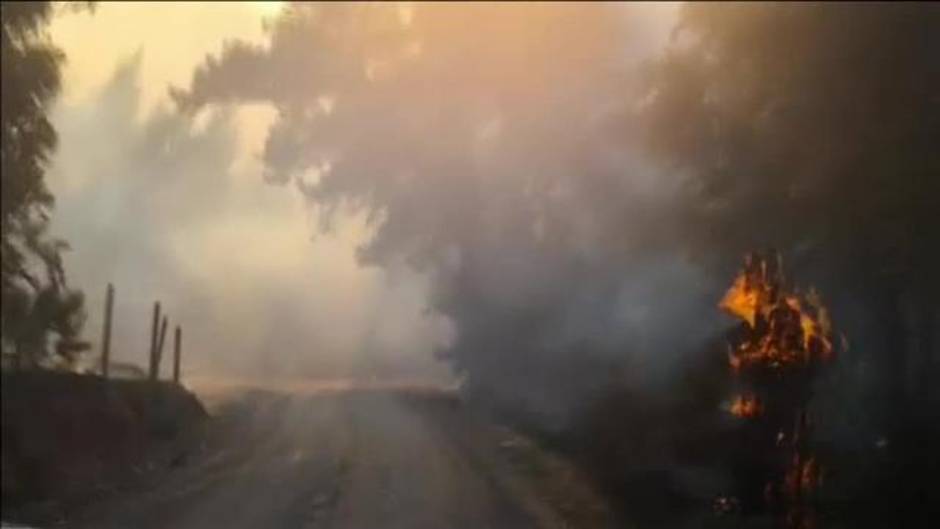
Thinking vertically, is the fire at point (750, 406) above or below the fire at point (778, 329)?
below

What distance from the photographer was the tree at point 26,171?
18.9 meters

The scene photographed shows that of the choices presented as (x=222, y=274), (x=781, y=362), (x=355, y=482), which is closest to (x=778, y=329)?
(x=781, y=362)

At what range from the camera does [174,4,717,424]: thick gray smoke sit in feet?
112

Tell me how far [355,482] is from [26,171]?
Result: 6114mm

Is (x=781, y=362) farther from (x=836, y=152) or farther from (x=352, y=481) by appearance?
(x=352, y=481)

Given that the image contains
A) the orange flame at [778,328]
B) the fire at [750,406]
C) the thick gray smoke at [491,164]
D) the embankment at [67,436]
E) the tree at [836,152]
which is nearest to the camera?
the orange flame at [778,328]

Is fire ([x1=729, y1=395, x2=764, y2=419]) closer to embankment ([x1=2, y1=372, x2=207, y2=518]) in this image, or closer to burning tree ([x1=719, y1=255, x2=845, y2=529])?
burning tree ([x1=719, y1=255, x2=845, y2=529])

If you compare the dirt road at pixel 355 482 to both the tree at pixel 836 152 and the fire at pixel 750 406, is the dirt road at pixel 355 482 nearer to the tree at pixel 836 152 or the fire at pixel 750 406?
the fire at pixel 750 406

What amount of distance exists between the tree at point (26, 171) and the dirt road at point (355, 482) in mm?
2861

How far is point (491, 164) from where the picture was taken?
43.1 meters

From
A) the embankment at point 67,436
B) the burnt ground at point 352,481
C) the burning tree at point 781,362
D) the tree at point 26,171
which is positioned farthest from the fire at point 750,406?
the tree at point 26,171

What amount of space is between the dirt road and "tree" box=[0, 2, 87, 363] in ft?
9.39

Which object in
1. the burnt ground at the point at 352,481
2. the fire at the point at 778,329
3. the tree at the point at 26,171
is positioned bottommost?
the burnt ground at the point at 352,481

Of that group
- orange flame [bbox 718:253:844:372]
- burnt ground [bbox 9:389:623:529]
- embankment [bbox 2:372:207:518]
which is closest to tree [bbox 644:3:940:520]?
orange flame [bbox 718:253:844:372]
